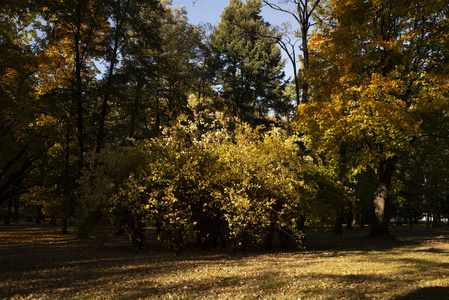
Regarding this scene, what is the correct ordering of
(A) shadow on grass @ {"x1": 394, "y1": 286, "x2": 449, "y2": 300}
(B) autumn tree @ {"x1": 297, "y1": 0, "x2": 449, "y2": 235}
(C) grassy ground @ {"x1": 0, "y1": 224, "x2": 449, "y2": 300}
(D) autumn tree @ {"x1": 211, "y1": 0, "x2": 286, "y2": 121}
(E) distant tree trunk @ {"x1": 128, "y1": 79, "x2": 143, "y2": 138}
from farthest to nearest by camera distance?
(D) autumn tree @ {"x1": 211, "y1": 0, "x2": 286, "y2": 121} → (E) distant tree trunk @ {"x1": 128, "y1": 79, "x2": 143, "y2": 138} → (B) autumn tree @ {"x1": 297, "y1": 0, "x2": 449, "y2": 235} → (C) grassy ground @ {"x1": 0, "y1": 224, "x2": 449, "y2": 300} → (A) shadow on grass @ {"x1": 394, "y1": 286, "x2": 449, "y2": 300}

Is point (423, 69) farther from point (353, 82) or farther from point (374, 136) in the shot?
point (374, 136)

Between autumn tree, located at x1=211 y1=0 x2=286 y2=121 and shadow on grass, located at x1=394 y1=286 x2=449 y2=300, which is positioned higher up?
autumn tree, located at x1=211 y1=0 x2=286 y2=121

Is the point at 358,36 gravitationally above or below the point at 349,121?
above

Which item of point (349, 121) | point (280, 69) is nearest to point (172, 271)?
point (349, 121)

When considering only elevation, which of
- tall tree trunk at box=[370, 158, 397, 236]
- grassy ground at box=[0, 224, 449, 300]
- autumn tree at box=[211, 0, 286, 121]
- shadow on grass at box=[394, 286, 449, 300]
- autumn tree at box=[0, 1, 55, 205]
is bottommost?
grassy ground at box=[0, 224, 449, 300]

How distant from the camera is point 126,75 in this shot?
60.2 feet

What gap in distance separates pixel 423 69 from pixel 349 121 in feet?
16.8

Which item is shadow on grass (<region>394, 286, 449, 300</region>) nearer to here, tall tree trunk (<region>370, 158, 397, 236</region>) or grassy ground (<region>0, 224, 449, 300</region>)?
grassy ground (<region>0, 224, 449, 300</region>)

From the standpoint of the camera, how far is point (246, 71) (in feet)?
98.5

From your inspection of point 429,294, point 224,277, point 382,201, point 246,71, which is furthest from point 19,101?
point 246,71

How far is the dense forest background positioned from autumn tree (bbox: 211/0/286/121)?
7627 mm

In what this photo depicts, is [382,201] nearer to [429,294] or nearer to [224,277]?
[429,294]

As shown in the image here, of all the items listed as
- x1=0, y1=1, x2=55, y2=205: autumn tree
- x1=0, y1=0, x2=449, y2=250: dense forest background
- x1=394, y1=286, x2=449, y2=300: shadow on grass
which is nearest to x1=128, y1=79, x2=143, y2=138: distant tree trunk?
x1=0, y1=0, x2=449, y2=250: dense forest background

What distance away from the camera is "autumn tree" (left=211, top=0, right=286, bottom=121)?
2982cm
